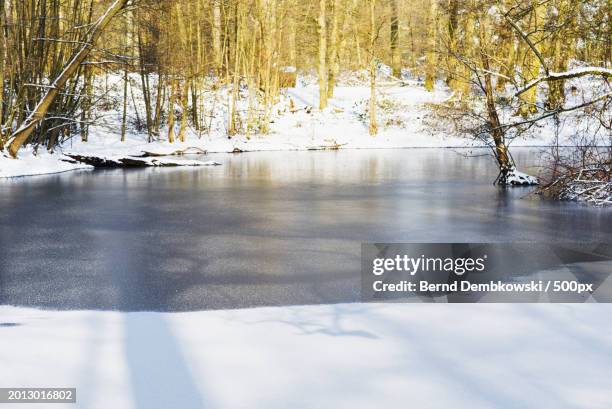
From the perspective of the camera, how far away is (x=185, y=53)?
31.6m

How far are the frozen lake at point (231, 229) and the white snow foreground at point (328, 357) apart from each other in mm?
1063

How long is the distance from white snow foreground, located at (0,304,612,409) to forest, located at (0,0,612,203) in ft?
17.0

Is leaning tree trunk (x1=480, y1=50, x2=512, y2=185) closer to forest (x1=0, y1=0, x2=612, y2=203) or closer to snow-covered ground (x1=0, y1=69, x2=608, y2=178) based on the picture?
forest (x1=0, y1=0, x2=612, y2=203)

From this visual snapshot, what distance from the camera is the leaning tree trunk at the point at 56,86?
21.5 meters

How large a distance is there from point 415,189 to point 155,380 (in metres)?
13.7


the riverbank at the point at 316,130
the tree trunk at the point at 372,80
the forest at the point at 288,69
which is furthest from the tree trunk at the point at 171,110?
the tree trunk at the point at 372,80

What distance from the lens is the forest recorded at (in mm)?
13495

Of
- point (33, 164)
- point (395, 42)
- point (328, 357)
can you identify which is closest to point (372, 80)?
point (395, 42)

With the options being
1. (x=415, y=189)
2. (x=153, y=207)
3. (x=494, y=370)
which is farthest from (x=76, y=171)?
(x=494, y=370)

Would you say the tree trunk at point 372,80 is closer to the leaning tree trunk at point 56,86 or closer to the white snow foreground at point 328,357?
the leaning tree trunk at point 56,86

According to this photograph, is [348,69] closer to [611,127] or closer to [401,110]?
[401,110]

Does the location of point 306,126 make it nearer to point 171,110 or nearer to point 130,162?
point 171,110

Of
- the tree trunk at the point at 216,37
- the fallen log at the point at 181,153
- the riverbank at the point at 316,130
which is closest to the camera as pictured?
the fallen log at the point at 181,153

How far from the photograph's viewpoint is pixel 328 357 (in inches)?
173
